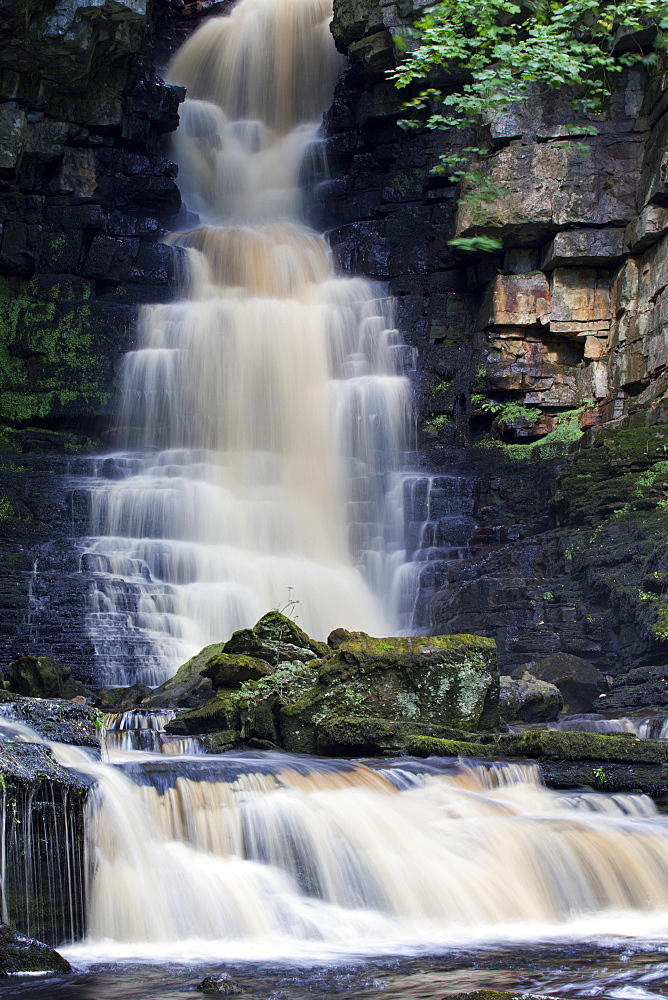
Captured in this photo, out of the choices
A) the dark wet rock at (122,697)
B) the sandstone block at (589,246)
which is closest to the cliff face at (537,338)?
the sandstone block at (589,246)

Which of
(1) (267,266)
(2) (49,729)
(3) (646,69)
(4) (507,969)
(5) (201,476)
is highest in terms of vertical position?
(3) (646,69)

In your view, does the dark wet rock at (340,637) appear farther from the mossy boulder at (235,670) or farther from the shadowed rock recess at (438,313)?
the shadowed rock recess at (438,313)

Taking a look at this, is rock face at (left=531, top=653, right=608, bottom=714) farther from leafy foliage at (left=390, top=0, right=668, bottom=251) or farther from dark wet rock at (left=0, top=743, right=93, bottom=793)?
leafy foliage at (left=390, top=0, right=668, bottom=251)

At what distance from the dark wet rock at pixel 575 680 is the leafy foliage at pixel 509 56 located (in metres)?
9.14

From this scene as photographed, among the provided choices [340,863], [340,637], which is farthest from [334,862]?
[340,637]

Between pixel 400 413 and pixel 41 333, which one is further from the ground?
pixel 41 333

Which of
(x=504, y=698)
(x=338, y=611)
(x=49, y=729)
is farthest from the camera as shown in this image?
(x=338, y=611)

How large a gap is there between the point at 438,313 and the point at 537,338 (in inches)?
97.3

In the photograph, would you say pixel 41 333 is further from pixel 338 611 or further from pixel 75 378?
pixel 338 611

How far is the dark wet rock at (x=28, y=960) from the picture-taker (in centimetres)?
566

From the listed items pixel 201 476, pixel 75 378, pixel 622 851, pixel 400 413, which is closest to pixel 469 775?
pixel 622 851

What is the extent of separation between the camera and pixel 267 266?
2277 cm

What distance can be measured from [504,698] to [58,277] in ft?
48.6

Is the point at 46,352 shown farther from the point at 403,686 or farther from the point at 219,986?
the point at 219,986
